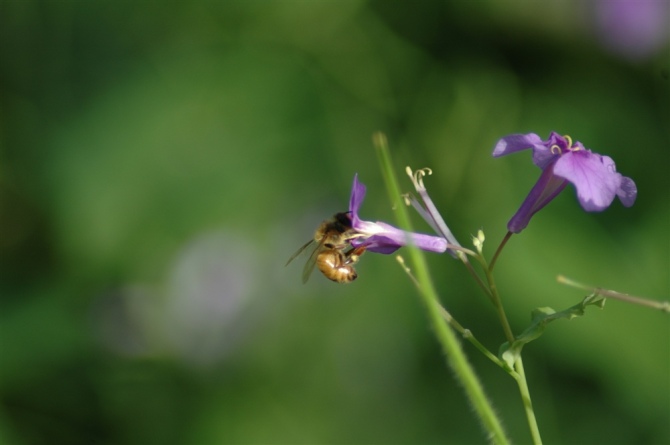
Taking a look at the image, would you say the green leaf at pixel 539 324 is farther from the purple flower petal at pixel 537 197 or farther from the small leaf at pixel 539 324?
the purple flower petal at pixel 537 197

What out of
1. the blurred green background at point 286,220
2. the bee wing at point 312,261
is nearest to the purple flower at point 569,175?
the bee wing at point 312,261

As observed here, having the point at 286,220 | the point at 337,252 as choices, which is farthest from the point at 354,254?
the point at 286,220

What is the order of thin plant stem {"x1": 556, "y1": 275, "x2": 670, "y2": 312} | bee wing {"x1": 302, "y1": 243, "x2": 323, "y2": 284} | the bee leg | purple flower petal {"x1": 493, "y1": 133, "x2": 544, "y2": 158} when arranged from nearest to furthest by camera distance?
thin plant stem {"x1": 556, "y1": 275, "x2": 670, "y2": 312}
purple flower petal {"x1": 493, "y1": 133, "x2": 544, "y2": 158}
the bee leg
bee wing {"x1": 302, "y1": 243, "x2": 323, "y2": 284}

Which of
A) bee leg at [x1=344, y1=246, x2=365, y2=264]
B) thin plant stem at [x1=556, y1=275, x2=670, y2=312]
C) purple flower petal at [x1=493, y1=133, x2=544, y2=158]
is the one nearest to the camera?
thin plant stem at [x1=556, y1=275, x2=670, y2=312]

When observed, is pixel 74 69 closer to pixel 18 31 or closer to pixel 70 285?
pixel 18 31

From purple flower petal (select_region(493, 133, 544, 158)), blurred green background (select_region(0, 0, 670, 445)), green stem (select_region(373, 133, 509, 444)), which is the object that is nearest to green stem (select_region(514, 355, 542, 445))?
green stem (select_region(373, 133, 509, 444))

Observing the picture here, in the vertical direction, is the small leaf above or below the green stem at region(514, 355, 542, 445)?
above

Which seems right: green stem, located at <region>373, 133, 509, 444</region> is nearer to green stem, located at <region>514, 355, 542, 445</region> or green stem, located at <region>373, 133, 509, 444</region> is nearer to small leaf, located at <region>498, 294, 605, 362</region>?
green stem, located at <region>514, 355, 542, 445</region>

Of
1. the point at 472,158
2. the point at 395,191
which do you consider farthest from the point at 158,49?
the point at 395,191
